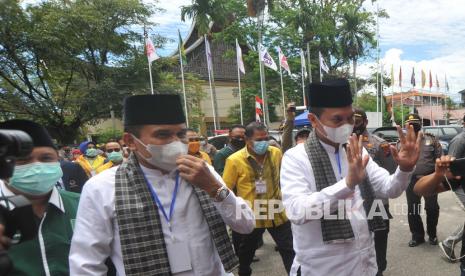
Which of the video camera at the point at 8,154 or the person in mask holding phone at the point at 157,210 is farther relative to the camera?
the person in mask holding phone at the point at 157,210

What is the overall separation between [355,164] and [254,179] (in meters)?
2.62

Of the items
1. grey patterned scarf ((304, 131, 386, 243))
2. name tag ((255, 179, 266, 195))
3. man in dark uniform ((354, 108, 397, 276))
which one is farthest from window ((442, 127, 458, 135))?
grey patterned scarf ((304, 131, 386, 243))

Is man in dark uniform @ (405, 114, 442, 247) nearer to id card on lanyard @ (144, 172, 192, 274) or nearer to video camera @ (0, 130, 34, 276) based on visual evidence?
id card on lanyard @ (144, 172, 192, 274)

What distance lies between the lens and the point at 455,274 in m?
4.73

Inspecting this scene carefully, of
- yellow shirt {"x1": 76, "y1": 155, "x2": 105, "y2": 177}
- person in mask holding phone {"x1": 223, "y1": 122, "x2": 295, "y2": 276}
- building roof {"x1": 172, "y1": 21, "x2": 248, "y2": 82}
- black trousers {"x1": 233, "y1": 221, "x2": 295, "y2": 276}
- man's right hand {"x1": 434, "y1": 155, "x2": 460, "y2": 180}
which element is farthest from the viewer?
building roof {"x1": 172, "y1": 21, "x2": 248, "y2": 82}

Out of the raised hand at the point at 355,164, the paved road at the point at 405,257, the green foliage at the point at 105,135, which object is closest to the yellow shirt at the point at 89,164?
the paved road at the point at 405,257

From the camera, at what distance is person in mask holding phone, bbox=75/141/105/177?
298 inches

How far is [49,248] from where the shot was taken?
2.36 m

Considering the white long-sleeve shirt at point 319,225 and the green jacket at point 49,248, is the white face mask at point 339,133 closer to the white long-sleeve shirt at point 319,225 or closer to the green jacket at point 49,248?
the white long-sleeve shirt at point 319,225

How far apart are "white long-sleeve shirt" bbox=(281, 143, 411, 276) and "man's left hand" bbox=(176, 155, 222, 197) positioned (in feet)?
2.30

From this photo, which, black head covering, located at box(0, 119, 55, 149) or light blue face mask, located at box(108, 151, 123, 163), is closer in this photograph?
black head covering, located at box(0, 119, 55, 149)

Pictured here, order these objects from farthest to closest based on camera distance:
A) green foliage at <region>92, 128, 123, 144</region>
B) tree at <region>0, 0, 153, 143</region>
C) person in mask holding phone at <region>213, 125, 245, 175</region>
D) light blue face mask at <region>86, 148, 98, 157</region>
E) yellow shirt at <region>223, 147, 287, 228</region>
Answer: green foliage at <region>92, 128, 123, 144</region> → tree at <region>0, 0, 153, 143</region> → light blue face mask at <region>86, 148, 98, 157</region> → person in mask holding phone at <region>213, 125, 245, 175</region> → yellow shirt at <region>223, 147, 287, 228</region>

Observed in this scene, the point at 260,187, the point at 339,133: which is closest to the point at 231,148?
the point at 260,187

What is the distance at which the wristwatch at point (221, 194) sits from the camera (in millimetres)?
2098
